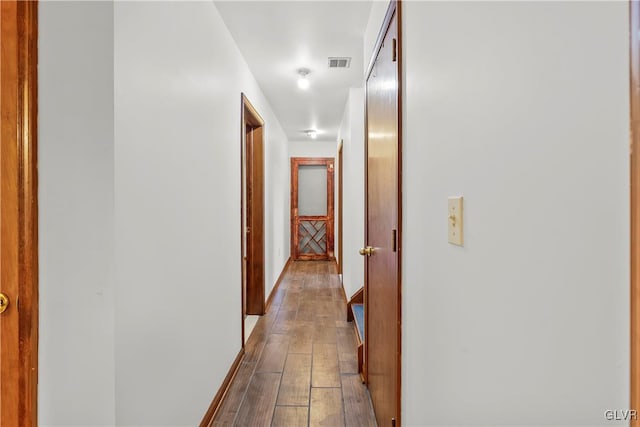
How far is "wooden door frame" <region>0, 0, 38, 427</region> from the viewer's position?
0.92 meters

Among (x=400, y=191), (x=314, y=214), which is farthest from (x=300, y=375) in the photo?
(x=314, y=214)

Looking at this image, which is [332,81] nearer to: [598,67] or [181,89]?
[181,89]

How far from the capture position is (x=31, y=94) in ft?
3.07

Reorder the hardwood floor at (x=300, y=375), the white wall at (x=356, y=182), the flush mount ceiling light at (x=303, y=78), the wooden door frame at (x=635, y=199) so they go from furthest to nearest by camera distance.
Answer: the white wall at (x=356, y=182) → the flush mount ceiling light at (x=303, y=78) → the hardwood floor at (x=300, y=375) → the wooden door frame at (x=635, y=199)

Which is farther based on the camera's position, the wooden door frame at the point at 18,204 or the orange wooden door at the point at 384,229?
the orange wooden door at the point at 384,229

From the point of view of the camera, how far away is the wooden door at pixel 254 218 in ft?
11.6

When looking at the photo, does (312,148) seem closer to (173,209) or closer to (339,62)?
(339,62)

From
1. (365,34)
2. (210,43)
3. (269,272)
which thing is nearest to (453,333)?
(210,43)

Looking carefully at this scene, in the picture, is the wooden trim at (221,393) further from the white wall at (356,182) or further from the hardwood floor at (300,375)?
the white wall at (356,182)

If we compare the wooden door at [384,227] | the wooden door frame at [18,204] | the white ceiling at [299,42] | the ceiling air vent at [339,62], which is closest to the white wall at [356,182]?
the white ceiling at [299,42]

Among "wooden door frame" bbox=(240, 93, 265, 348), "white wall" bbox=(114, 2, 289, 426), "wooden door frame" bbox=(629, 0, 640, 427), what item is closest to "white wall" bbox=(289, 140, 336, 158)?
"wooden door frame" bbox=(240, 93, 265, 348)

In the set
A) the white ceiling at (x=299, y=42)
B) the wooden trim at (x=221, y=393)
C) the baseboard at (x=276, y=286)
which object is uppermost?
the white ceiling at (x=299, y=42)

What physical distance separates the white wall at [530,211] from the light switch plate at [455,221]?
0.02 metres

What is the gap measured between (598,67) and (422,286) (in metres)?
0.79
